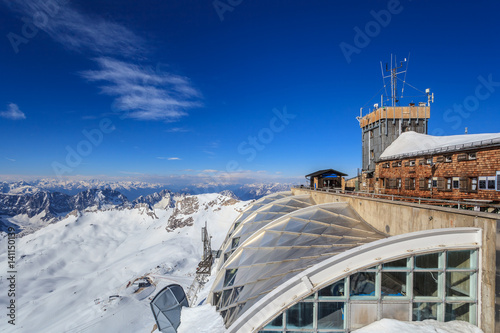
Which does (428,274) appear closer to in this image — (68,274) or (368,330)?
(368,330)

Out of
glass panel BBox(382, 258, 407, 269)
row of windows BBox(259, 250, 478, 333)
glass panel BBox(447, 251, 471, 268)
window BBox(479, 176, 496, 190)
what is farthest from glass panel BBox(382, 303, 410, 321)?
window BBox(479, 176, 496, 190)

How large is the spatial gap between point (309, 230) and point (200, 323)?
708cm

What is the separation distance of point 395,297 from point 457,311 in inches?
86.0

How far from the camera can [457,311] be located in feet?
24.5

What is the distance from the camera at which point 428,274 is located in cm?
748

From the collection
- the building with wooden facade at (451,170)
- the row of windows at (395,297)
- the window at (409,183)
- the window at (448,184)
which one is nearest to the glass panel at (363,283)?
the row of windows at (395,297)

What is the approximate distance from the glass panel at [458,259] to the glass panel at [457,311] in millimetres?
1326

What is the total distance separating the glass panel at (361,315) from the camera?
24.1 ft

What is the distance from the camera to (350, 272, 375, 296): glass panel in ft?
24.3

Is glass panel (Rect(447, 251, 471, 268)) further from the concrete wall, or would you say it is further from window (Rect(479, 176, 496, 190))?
window (Rect(479, 176, 496, 190))

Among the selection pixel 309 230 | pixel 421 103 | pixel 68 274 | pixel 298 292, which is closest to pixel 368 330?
pixel 298 292

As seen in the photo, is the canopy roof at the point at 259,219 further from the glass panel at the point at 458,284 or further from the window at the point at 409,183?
the glass panel at the point at 458,284

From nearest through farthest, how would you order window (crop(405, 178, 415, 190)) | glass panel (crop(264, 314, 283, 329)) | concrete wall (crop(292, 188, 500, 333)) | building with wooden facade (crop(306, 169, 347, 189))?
concrete wall (crop(292, 188, 500, 333)), glass panel (crop(264, 314, 283, 329)), window (crop(405, 178, 415, 190)), building with wooden facade (crop(306, 169, 347, 189))

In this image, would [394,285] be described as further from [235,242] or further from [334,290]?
[235,242]
